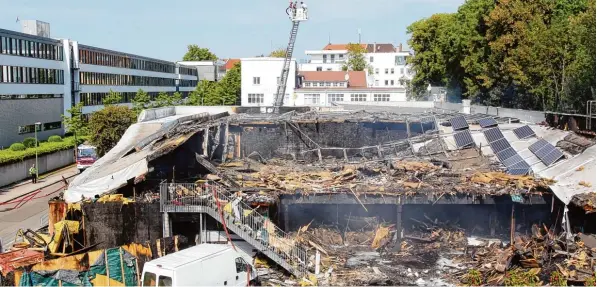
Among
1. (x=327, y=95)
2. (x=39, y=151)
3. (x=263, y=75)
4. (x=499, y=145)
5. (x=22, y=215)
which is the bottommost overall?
(x=22, y=215)

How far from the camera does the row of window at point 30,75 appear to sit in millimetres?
43250

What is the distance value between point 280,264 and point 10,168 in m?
24.7

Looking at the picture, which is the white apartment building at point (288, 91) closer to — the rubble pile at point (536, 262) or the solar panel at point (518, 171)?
the solar panel at point (518, 171)

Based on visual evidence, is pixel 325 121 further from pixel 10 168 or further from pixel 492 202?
pixel 10 168

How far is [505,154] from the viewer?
2923 centimetres

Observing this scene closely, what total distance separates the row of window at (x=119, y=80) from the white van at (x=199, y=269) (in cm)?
4569

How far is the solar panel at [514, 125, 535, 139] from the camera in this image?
3139cm

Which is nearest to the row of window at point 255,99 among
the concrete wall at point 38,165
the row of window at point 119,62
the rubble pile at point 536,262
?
the row of window at point 119,62

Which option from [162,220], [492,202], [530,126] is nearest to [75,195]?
[162,220]

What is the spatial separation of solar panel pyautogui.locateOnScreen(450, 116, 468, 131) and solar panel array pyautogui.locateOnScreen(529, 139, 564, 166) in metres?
4.50

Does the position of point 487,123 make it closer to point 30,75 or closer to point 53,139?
point 53,139

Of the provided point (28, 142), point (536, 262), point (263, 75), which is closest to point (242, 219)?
point (536, 262)

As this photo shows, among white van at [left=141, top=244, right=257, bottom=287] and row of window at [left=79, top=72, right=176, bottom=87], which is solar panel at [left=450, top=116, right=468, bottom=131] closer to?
white van at [left=141, top=244, right=257, bottom=287]

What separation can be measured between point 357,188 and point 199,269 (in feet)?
32.6
